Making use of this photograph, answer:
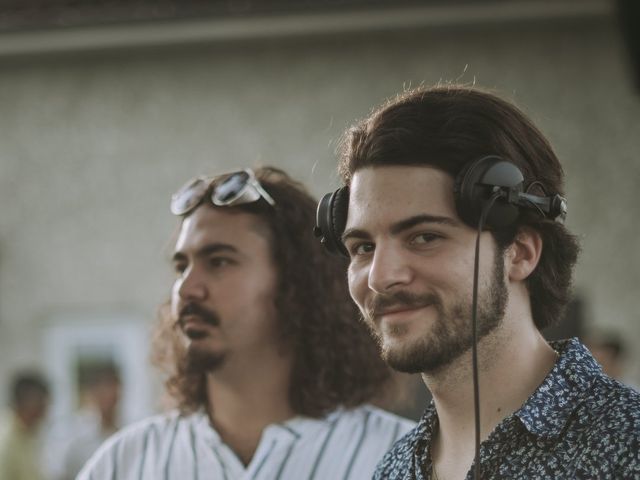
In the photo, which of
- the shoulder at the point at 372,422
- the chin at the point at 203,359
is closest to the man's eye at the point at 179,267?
the chin at the point at 203,359

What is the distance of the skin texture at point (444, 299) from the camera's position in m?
1.84

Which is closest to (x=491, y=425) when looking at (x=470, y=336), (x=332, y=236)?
(x=470, y=336)

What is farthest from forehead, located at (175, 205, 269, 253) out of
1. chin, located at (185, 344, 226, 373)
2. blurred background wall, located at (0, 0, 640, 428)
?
blurred background wall, located at (0, 0, 640, 428)

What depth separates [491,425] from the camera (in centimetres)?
186

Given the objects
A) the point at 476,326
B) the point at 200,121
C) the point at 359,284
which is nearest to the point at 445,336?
the point at 476,326

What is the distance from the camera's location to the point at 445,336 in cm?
184

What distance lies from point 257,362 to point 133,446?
403mm

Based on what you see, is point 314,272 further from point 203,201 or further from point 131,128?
point 131,128

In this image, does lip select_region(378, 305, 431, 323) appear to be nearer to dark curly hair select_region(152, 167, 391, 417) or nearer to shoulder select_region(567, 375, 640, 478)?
shoulder select_region(567, 375, 640, 478)

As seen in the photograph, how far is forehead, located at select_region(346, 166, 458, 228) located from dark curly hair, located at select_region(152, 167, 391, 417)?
104cm

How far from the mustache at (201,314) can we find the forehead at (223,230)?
17cm

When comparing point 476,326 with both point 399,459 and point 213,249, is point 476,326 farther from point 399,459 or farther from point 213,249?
point 213,249

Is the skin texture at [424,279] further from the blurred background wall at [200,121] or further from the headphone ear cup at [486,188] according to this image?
the blurred background wall at [200,121]

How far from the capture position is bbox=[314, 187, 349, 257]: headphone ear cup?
2094mm
